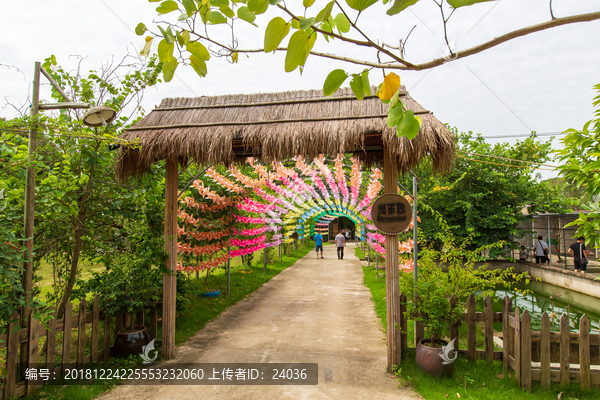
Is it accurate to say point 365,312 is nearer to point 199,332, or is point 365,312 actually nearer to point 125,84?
point 199,332

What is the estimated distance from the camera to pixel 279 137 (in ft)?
12.0

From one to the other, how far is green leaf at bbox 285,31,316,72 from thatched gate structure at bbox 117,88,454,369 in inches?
101

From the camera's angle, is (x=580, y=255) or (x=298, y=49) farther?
(x=580, y=255)

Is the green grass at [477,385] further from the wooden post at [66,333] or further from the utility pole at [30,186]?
the utility pole at [30,186]

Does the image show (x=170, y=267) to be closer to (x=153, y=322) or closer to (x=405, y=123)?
(x=153, y=322)

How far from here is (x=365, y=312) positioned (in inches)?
247

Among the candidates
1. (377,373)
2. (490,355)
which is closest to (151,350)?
(377,373)

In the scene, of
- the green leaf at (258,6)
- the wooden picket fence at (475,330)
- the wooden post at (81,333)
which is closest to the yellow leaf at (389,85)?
the green leaf at (258,6)

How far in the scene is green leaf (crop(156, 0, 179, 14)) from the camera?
982 millimetres

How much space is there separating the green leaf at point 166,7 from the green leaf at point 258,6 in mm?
263

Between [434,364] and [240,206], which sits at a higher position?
[240,206]

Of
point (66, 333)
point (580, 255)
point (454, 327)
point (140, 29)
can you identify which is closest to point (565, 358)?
point (454, 327)

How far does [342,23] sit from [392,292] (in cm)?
328

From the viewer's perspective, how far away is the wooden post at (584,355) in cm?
321
